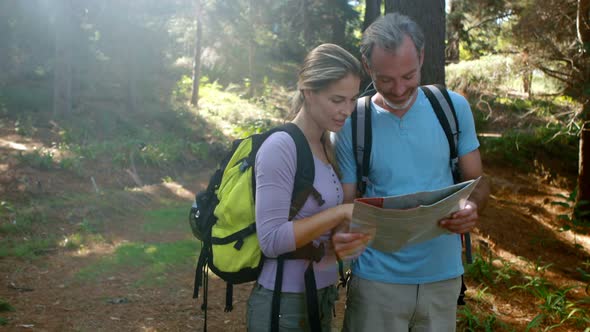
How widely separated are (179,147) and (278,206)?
14612mm

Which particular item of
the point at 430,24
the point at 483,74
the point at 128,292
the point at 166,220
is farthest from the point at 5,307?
the point at 483,74

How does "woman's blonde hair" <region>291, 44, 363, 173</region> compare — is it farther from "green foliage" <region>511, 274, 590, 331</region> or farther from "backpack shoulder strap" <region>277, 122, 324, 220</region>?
"green foliage" <region>511, 274, 590, 331</region>

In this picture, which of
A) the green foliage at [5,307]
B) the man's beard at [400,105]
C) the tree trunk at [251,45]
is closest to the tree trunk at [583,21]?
the man's beard at [400,105]

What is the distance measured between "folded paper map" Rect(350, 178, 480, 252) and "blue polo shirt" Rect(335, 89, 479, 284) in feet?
0.75

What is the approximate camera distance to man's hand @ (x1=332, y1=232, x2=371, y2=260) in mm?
2221

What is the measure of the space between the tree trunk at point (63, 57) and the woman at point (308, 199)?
18.8 m

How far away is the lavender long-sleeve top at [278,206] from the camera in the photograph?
2213mm

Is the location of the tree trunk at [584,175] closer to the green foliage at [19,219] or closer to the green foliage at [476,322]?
the green foliage at [476,322]

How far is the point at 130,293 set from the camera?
639 centimetres

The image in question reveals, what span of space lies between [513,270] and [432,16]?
3346 mm

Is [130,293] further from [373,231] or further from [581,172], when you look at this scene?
[581,172]

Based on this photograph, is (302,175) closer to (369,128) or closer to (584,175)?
(369,128)

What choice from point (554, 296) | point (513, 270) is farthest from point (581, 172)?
point (554, 296)

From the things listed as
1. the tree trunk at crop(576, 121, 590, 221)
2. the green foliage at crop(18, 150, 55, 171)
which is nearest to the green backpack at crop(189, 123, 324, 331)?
the tree trunk at crop(576, 121, 590, 221)
